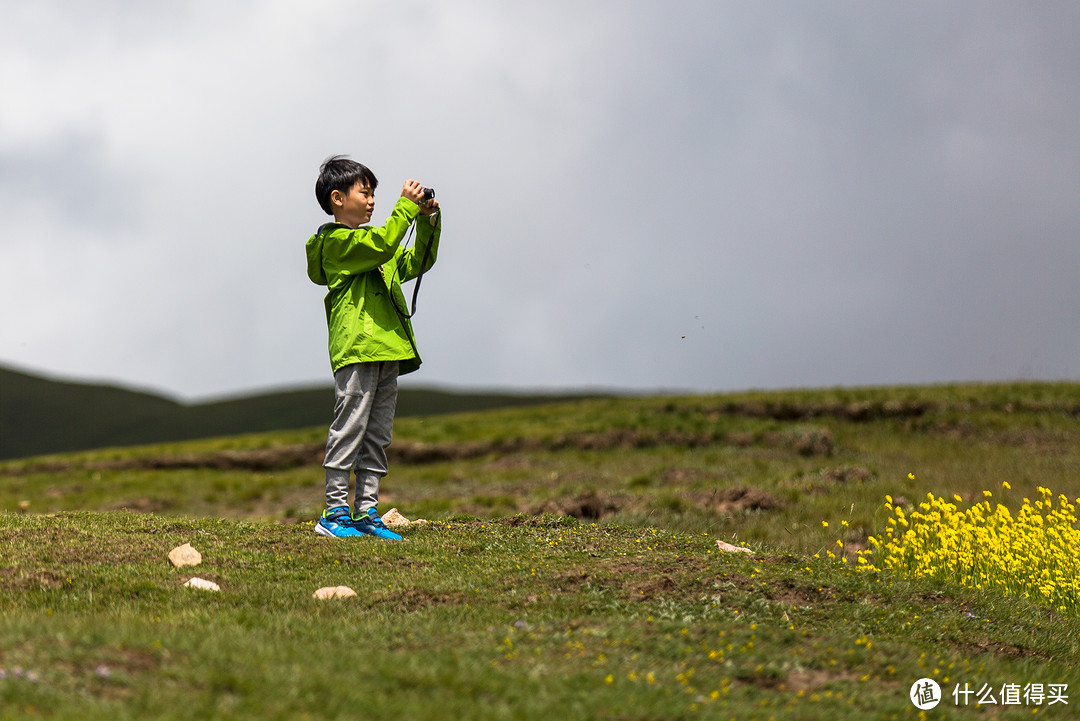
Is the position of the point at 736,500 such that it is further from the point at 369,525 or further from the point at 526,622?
the point at 526,622

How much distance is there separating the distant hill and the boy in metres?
38.6

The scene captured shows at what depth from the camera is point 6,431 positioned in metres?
48.2

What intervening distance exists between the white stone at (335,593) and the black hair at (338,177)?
421 cm

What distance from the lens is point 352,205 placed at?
9.60m

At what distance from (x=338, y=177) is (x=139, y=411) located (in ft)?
160

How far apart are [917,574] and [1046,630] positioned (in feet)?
5.30

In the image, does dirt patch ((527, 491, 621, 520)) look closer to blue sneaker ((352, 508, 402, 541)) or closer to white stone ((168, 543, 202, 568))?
blue sneaker ((352, 508, 402, 541))

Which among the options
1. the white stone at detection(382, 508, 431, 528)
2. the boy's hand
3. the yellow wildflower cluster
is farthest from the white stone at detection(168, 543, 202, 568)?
the yellow wildflower cluster

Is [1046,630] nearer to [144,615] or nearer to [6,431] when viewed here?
[144,615]

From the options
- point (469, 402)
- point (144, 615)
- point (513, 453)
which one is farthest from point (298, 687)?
point (469, 402)

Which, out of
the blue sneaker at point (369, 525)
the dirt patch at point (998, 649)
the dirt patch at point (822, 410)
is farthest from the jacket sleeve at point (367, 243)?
the dirt patch at point (822, 410)

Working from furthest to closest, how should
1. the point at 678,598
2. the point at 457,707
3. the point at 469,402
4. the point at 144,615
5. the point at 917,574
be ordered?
1. the point at 469,402
2. the point at 917,574
3. the point at 678,598
4. the point at 144,615
5. the point at 457,707

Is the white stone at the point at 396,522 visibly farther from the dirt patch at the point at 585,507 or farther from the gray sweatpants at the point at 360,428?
the dirt patch at the point at 585,507

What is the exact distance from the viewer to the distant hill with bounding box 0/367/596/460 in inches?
1863
